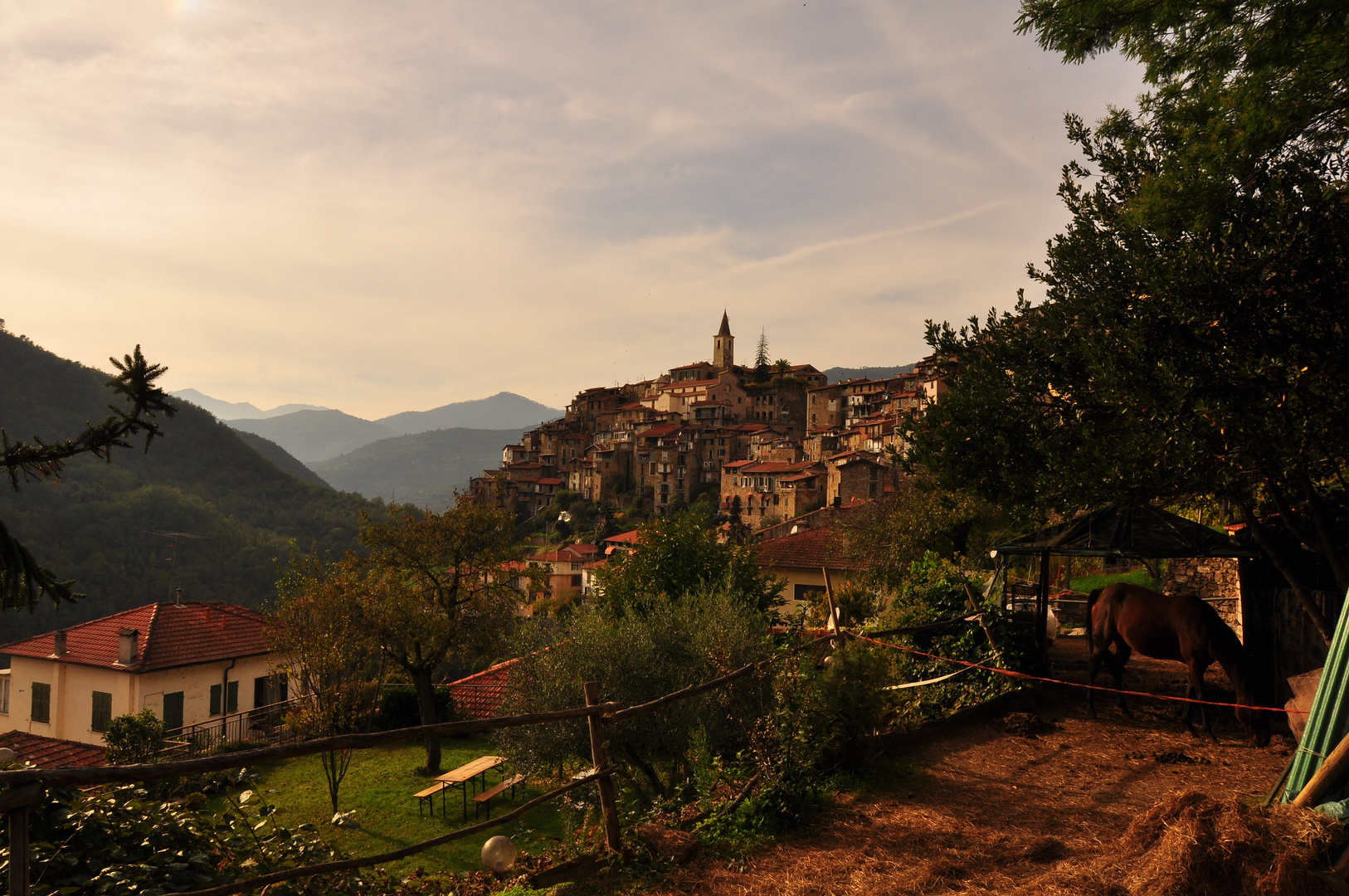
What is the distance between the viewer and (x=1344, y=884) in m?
4.11

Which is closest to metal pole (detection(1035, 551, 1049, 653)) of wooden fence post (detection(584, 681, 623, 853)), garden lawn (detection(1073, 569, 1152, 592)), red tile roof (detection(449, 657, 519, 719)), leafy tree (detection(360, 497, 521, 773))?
wooden fence post (detection(584, 681, 623, 853))

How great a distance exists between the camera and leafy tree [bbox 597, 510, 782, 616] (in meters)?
18.7

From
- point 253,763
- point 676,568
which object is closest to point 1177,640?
point 253,763

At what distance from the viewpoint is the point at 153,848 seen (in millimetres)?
4570

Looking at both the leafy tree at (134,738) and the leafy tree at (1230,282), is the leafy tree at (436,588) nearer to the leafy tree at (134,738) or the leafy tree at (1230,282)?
the leafy tree at (134,738)

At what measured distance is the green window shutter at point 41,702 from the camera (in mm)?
33688

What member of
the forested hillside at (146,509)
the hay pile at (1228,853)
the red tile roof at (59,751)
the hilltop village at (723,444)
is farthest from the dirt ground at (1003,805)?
the hilltop village at (723,444)

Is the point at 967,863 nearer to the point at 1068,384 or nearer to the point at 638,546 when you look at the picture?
the point at 1068,384

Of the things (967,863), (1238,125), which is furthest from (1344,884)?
(1238,125)

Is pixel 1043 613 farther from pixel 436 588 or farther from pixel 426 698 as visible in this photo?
pixel 436 588

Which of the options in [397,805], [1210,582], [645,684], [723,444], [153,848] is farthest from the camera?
[723,444]

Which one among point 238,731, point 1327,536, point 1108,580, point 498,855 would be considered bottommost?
point 238,731

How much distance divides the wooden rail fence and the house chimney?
34230 millimetres

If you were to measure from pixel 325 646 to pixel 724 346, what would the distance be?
443 feet
